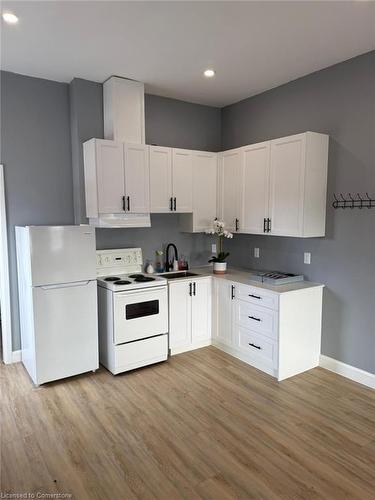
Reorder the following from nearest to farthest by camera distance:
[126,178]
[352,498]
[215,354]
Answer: [352,498], [126,178], [215,354]

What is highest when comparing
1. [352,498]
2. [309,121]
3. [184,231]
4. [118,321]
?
[309,121]

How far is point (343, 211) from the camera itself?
11.0 ft

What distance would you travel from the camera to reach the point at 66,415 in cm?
280

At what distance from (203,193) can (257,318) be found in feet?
5.59

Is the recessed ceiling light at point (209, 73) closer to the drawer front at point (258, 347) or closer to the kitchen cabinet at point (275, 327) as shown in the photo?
the kitchen cabinet at point (275, 327)

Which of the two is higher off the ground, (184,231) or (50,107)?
(50,107)

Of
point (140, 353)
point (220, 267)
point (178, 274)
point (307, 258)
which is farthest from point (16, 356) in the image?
point (307, 258)

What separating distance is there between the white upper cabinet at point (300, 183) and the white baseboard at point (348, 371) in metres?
1.31

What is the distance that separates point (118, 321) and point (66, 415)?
94cm

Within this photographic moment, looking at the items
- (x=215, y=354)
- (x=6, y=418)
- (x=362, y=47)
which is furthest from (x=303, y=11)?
(x=6, y=418)

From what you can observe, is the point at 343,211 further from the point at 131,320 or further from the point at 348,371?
the point at 131,320

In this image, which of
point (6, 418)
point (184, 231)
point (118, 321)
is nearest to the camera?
point (6, 418)

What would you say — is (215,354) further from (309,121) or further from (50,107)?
(50,107)

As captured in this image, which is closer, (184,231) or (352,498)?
(352,498)
